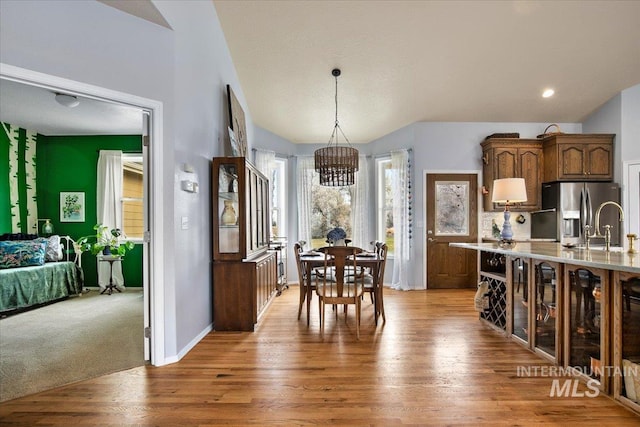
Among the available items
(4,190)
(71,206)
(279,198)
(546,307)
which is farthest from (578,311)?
(4,190)

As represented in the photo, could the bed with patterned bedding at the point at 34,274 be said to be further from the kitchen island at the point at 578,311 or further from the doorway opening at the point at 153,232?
the kitchen island at the point at 578,311

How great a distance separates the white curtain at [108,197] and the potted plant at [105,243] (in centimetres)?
13

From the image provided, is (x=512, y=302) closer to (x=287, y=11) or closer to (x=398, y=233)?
(x=398, y=233)

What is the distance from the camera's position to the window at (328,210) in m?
6.24

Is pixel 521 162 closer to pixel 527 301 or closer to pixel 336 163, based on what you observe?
pixel 527 301

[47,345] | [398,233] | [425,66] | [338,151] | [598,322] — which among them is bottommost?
[47,345]

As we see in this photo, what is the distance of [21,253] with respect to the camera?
14.9 ft

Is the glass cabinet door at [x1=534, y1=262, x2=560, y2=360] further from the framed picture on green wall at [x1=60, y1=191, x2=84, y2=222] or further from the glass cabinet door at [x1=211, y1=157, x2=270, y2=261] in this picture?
the framed picture on green wall at [x1=60, y1=191, x2=84, y2=222]

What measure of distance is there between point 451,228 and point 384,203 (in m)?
1.25

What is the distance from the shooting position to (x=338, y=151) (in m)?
4.20

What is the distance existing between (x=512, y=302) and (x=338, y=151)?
8.37 feet

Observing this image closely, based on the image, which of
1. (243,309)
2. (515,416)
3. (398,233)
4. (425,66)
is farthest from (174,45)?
(398,233)

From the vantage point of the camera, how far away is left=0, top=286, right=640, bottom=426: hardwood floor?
1.93m
